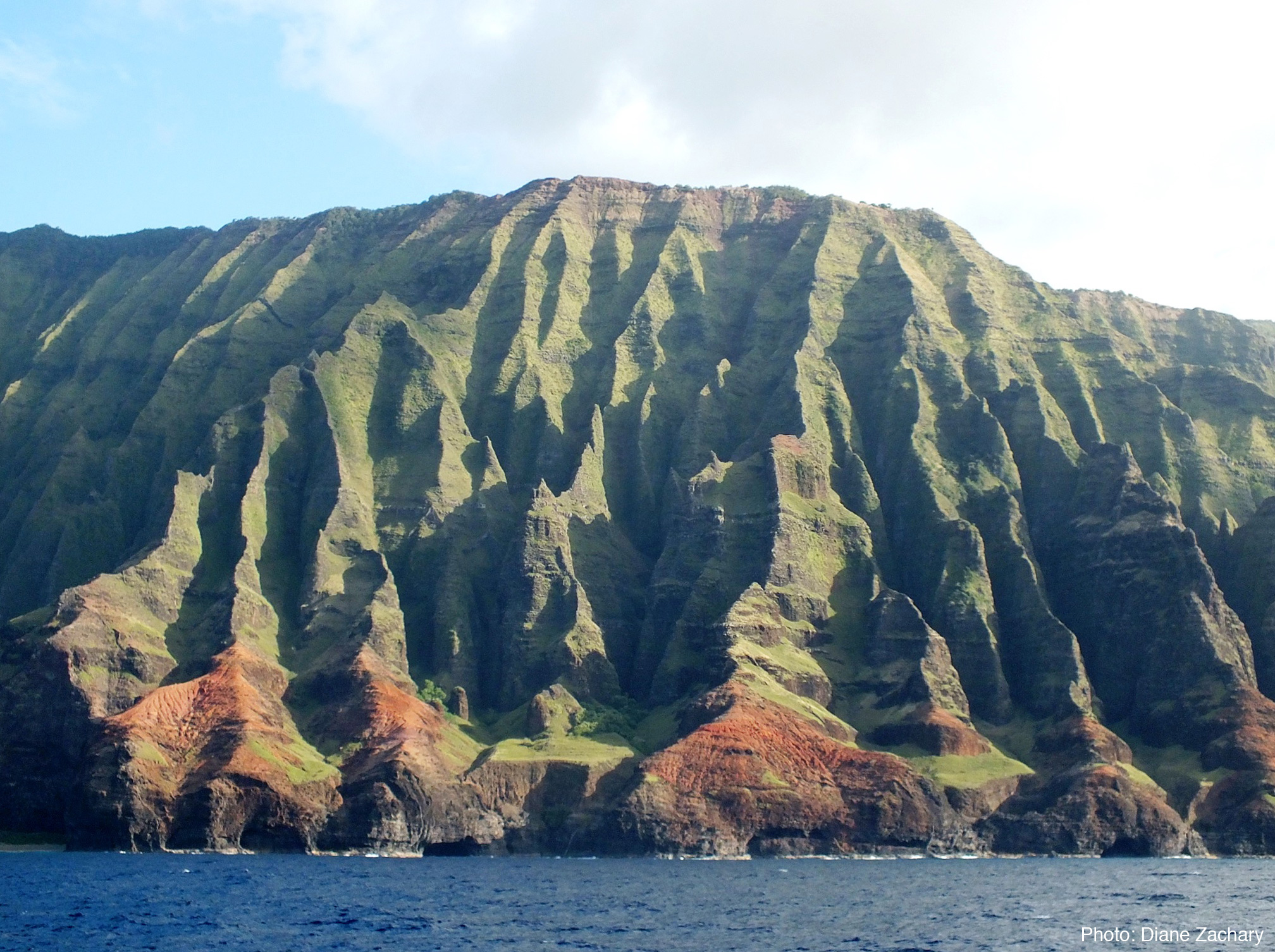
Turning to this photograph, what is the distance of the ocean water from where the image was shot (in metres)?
91.1

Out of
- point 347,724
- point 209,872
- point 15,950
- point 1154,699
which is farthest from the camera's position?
point 1154,699

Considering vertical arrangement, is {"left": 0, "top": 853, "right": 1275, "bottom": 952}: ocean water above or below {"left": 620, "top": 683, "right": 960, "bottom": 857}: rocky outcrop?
below

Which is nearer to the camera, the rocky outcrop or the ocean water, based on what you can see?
the ocean water

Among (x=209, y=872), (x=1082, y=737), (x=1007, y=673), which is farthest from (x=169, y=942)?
(x=1007, y=673)

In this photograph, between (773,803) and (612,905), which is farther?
(773,803)

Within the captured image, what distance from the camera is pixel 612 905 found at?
109875 millimetres

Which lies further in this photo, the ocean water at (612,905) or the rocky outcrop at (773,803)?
the rocky outcrop at (773,803)

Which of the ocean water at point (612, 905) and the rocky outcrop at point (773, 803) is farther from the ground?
the rocky outcrop at point (773, 803)

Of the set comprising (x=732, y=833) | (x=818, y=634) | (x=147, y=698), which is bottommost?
(x=732, y=833)

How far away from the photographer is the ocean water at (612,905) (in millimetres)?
91062

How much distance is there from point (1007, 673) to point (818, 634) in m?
24.7

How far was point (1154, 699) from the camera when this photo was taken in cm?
18825

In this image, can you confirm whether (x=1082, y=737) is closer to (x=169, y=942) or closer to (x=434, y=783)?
(x=434, y=783)

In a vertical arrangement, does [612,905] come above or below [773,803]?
below
